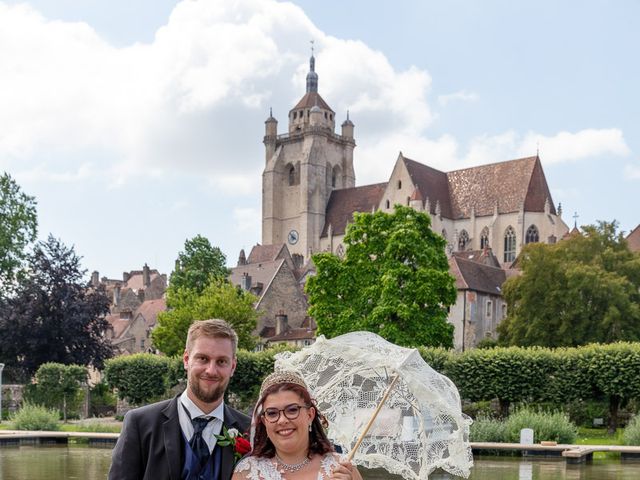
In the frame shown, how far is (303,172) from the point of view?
111m

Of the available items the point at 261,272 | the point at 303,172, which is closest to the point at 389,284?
the point at 261,272

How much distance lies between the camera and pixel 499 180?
331 feet

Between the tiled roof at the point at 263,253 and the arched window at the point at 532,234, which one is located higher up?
the arched window at the point at 532,234

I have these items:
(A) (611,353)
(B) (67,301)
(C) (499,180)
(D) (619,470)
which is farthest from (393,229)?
(C) (499,180)

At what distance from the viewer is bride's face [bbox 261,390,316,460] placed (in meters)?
4.12

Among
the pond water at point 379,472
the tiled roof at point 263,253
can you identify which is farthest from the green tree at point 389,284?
the tiled roof at point 263,253

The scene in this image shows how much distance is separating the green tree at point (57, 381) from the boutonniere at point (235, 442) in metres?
38.2

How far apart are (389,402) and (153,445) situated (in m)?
5.98

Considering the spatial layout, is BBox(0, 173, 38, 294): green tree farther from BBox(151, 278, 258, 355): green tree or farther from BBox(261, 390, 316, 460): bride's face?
BBox(261, 390, 316, 460): bride's face

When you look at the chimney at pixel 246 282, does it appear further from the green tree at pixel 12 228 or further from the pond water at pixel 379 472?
the pond water at pixel 379 472

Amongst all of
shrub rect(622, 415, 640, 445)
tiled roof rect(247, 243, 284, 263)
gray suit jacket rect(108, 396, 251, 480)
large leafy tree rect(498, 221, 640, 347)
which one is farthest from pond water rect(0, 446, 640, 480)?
tiled roof rect(247, 243, 284, 263)

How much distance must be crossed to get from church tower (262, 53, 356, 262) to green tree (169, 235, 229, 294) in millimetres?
45156

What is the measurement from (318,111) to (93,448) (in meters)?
89.4

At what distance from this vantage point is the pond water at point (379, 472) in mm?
18016
